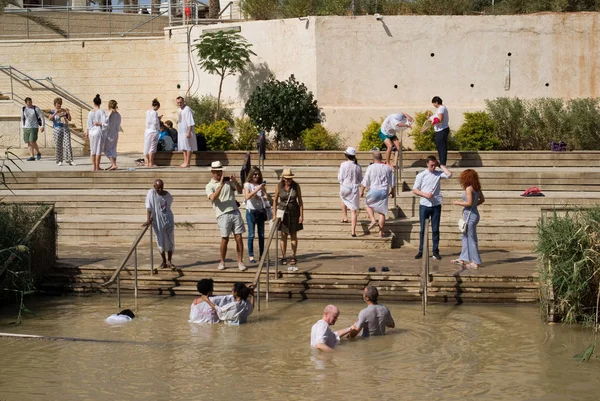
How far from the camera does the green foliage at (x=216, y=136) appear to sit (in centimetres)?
2386

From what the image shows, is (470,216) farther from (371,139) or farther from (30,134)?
(30,134)

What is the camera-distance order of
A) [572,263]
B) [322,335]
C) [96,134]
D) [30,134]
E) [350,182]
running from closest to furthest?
1. [322,335]
2. [572,263]
3. [350,182]
4. [96,134]
5. [30,134]

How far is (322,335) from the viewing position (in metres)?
12.0

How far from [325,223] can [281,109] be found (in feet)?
25.4

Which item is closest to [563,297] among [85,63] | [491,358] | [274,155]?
[491,358]

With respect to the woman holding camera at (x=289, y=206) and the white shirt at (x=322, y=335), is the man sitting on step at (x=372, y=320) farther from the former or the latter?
the woman holding camera at (x=289, y=206)

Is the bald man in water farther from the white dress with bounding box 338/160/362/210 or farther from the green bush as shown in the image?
the green bush

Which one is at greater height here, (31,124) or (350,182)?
(31,124)

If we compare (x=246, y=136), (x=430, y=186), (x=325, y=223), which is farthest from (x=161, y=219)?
(x=246, y=136)

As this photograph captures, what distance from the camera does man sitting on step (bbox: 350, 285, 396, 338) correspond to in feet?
41.4

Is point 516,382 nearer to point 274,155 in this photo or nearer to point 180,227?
point 180,227

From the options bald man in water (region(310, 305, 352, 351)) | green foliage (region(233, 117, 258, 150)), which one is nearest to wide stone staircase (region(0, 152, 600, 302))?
green foliage (region(233, 117, 258, 150))

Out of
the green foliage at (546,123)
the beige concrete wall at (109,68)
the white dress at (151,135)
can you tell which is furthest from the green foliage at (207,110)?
the green foliage at (546,123)

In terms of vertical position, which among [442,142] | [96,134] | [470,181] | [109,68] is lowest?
[470,181]
